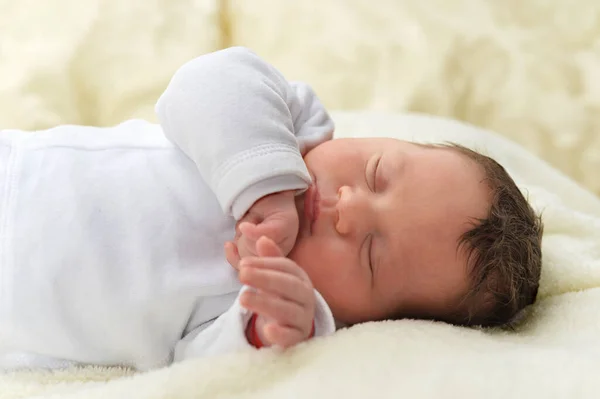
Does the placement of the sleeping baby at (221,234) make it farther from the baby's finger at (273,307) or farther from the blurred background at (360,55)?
the blurred background at (360,55)

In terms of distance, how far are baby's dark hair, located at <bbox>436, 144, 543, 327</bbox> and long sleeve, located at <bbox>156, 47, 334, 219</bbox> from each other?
0.25m

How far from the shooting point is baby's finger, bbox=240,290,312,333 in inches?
29.1

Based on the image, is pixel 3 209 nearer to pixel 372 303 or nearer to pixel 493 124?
pixel 372 303

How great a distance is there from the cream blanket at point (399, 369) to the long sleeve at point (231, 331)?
3 cm

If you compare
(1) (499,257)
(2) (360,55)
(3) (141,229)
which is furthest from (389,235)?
(2) (360,55)

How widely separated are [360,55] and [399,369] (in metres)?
0.98

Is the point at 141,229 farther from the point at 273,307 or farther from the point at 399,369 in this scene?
the point at 399,369

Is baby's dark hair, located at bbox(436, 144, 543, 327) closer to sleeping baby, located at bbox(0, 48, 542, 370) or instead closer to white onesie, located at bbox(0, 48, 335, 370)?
sleeping baby, located at bbox(0, 48, 542, 370)

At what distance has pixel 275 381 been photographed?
30.0 inches

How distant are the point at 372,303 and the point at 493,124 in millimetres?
783

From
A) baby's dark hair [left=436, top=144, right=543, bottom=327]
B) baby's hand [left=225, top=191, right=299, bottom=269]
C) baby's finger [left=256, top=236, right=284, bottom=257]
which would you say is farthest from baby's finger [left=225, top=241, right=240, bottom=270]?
baby's dark hair [left=436, top=144, right=543, bottom=327]

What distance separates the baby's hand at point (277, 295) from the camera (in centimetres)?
74

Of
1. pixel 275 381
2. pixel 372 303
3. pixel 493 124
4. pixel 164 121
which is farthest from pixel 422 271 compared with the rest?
pixel 493 124

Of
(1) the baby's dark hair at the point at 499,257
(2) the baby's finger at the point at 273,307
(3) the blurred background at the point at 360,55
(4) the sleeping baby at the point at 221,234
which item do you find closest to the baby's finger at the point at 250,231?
(4) the sleeping baby at the point at 221,234
